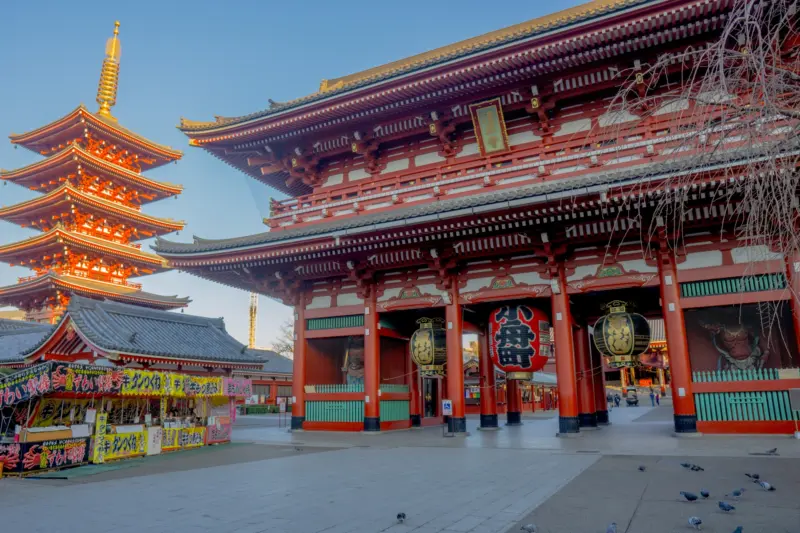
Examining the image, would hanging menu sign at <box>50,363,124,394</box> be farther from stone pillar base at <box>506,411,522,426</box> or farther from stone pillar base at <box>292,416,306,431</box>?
stone pillar base at <box>506,411,522,426</box>

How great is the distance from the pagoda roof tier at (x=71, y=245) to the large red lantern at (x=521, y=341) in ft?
102

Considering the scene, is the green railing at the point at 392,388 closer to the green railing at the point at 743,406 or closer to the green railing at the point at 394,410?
the green railing at the point at 394,410

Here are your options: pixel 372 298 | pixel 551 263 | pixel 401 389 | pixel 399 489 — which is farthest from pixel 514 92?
pixel 399 489

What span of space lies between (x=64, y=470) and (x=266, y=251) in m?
8.63

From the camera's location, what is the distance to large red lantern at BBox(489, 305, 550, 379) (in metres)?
15.7

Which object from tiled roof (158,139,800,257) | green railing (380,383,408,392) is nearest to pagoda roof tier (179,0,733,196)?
tiled roof (158,139,800,257)

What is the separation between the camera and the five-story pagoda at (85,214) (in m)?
35.5

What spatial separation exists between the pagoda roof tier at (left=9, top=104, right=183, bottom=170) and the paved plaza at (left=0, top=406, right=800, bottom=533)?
3277cm

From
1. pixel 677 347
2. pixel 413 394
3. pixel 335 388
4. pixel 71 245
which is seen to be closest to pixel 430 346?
pixel 335 388

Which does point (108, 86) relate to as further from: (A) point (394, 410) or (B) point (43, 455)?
(B) point (43, 455)

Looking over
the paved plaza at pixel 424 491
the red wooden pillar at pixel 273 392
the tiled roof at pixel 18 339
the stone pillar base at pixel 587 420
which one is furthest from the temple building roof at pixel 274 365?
the paved plaza at pixel 424 491

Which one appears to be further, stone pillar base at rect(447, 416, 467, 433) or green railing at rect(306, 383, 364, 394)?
green railing at rect(306, 383, 364, 394)

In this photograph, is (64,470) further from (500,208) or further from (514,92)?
(514,92)

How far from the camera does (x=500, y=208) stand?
13.8 m
